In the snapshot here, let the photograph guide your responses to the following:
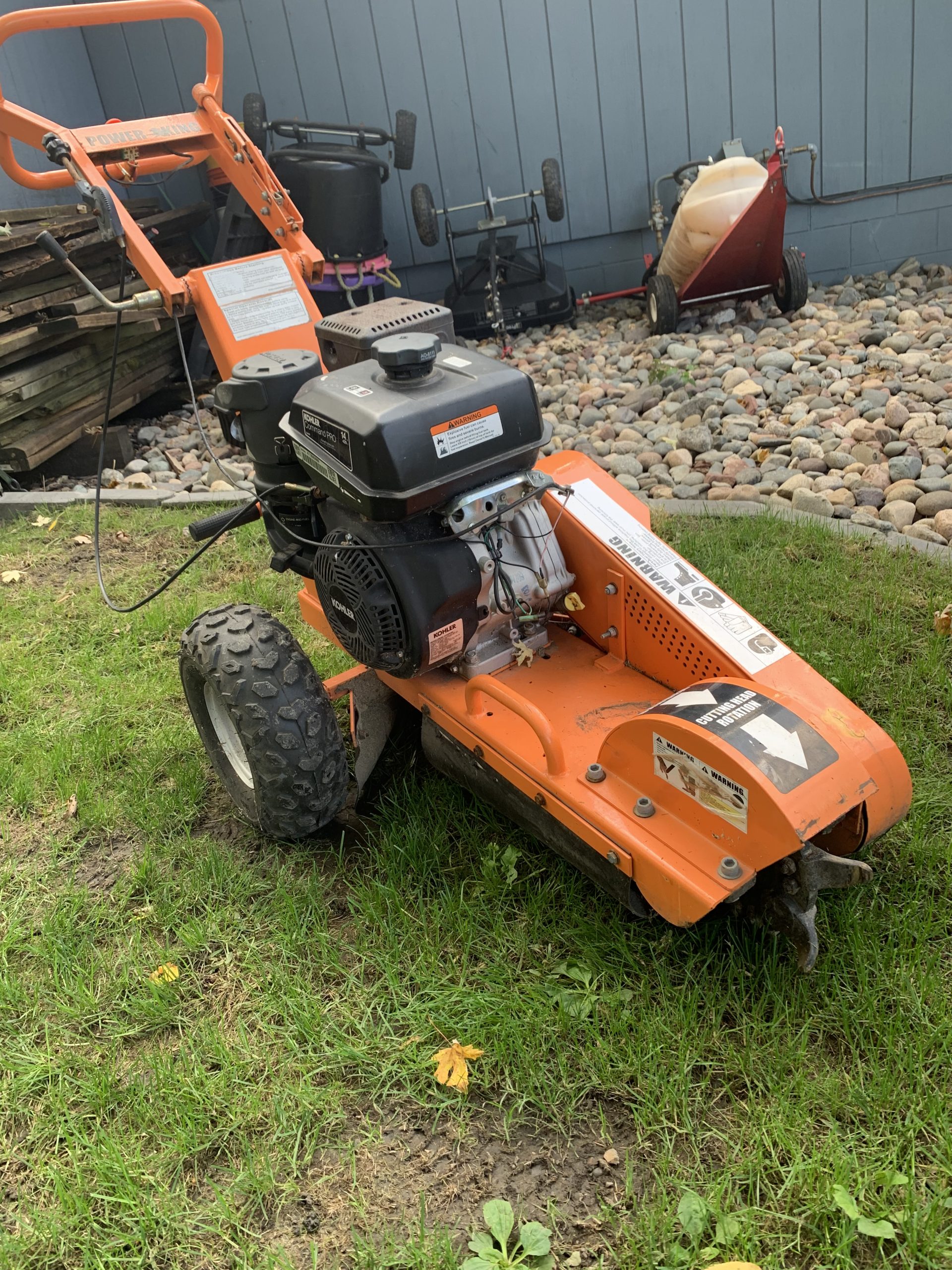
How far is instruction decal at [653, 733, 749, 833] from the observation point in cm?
170

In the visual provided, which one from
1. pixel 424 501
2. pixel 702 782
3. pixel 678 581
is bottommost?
pixel 702 782

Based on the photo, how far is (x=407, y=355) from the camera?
1.94 metres

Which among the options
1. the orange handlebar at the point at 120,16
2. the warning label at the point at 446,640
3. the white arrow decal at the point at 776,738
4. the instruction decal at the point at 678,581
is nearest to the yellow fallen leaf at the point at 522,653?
the warning label at the point at 446,640

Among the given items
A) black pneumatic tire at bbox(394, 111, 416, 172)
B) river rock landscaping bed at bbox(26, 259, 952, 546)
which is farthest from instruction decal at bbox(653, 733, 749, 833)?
black pneumatic tire at bbox(394, 111, 416, 172)

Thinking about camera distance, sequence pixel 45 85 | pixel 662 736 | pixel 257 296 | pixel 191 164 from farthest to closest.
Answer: pixel 45 85, pixel 191 164, pixel 257 296, pixel 662 736

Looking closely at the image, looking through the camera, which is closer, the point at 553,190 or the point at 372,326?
the point at 372,326

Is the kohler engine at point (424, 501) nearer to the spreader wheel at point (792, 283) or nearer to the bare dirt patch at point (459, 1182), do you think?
the bare dirt patch at point (459, 1182)

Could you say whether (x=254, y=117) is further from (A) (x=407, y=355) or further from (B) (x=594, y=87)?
(A) (x=407, y=355)

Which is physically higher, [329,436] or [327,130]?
[327,130]

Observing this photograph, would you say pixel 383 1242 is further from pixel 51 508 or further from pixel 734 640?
pixel 51 508

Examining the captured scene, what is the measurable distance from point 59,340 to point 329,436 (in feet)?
11.9

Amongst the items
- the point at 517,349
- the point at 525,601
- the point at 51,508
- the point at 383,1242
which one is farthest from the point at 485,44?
the point at 383,1242

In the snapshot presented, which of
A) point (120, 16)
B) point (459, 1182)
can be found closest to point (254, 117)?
point (120, 16)

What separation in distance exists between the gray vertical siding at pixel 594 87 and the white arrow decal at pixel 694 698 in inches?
213
